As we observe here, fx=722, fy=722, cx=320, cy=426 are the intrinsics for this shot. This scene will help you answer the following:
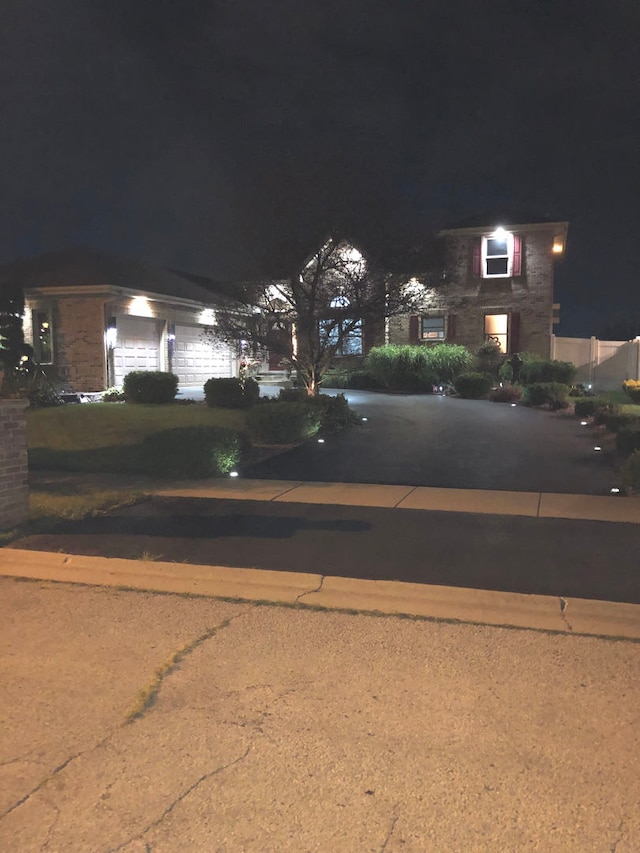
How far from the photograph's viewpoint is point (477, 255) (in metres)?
28.1

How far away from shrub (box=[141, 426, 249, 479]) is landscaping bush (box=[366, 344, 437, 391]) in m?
12.8

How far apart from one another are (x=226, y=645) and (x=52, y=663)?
1.18 metres

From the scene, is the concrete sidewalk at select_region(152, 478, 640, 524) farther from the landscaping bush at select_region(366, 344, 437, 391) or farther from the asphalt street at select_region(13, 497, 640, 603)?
the landscaping bush at select_region(366, 344, 437, 391)

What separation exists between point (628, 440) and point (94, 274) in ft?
56.1

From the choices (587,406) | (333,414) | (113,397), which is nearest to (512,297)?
(587,406)

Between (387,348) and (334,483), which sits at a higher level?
(387,348)

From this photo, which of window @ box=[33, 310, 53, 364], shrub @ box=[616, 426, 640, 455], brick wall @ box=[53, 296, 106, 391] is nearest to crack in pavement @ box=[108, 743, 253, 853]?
shrub @ box=[616, 426, 640, 455]

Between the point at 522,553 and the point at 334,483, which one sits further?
the point at 334,483

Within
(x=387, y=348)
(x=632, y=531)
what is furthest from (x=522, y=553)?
(x=387, y=348)

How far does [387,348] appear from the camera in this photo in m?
24.6

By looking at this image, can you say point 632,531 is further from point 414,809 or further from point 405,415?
point 405,415

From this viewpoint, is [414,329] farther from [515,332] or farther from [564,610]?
[564,610]

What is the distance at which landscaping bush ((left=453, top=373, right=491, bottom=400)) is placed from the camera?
72.1 ft

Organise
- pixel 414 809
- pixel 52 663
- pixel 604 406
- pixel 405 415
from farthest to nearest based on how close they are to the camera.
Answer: pixel 405 415 < pixel 604 406 < pixel 52 663 < pixel 414 809
